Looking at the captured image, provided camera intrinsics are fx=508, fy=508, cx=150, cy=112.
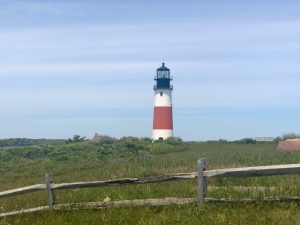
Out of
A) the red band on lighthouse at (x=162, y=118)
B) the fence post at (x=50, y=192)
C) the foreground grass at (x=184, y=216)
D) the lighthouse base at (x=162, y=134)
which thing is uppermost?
the red band on lighthouse at (x=162, y=118)

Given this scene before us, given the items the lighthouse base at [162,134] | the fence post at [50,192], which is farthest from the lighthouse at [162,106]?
the fence post at [50,192]

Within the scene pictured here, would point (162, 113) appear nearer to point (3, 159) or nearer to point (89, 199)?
point (3, 159)

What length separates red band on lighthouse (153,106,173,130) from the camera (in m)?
66.0

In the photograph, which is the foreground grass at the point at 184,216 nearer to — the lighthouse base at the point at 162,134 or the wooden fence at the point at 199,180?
the wooden fence at the point at 199,180

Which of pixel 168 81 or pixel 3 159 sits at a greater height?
pixel 168 81

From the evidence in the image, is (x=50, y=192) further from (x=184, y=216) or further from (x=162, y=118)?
(x=162, y=118)

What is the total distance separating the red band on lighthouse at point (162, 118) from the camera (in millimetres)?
66000

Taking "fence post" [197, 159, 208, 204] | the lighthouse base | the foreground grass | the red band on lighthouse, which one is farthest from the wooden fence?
the lighthouse base

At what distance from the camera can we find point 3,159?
56.9 meters

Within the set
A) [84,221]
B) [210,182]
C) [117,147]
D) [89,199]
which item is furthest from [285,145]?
[84,221]

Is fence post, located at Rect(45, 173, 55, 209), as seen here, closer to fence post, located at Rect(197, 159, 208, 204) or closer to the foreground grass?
the foreground grass

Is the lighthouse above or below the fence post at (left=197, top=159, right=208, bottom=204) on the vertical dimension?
above

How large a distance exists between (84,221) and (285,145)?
124ft

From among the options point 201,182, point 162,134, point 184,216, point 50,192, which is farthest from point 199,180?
point 162,134
